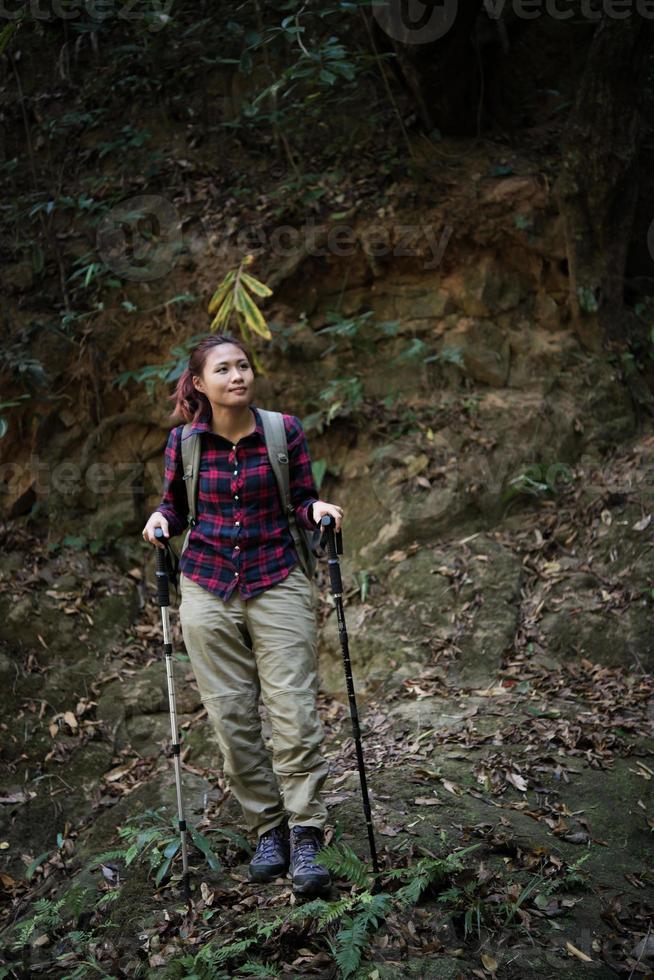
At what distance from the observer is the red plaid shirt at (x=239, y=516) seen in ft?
12.6

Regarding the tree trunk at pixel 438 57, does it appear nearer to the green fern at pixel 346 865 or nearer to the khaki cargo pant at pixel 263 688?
the khaki cargo pant at pixel 263 688

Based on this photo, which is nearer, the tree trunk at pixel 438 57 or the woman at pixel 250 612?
the woman at pixel 250 612

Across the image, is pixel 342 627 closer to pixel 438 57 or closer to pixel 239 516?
pixel 239 516

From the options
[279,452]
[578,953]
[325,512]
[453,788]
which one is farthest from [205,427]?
[578,953]

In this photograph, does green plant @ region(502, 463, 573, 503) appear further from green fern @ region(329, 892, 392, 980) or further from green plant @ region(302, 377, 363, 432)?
green fern @ region(329, 892, 392, 980)

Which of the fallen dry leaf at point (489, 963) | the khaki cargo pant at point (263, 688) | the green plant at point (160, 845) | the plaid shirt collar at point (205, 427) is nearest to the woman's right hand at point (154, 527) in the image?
the khaki cargo pant at point (263, 688)

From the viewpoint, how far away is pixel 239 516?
3.89 meters

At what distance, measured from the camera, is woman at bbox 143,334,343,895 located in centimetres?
Result: 373

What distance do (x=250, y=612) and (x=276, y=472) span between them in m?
0.70

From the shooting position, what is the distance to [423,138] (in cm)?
805

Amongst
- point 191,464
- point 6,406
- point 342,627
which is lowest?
point 342,627

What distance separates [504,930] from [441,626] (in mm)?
3020

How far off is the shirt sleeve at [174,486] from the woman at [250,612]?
0.4 inches

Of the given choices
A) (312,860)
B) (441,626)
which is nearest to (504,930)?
(312,860)
